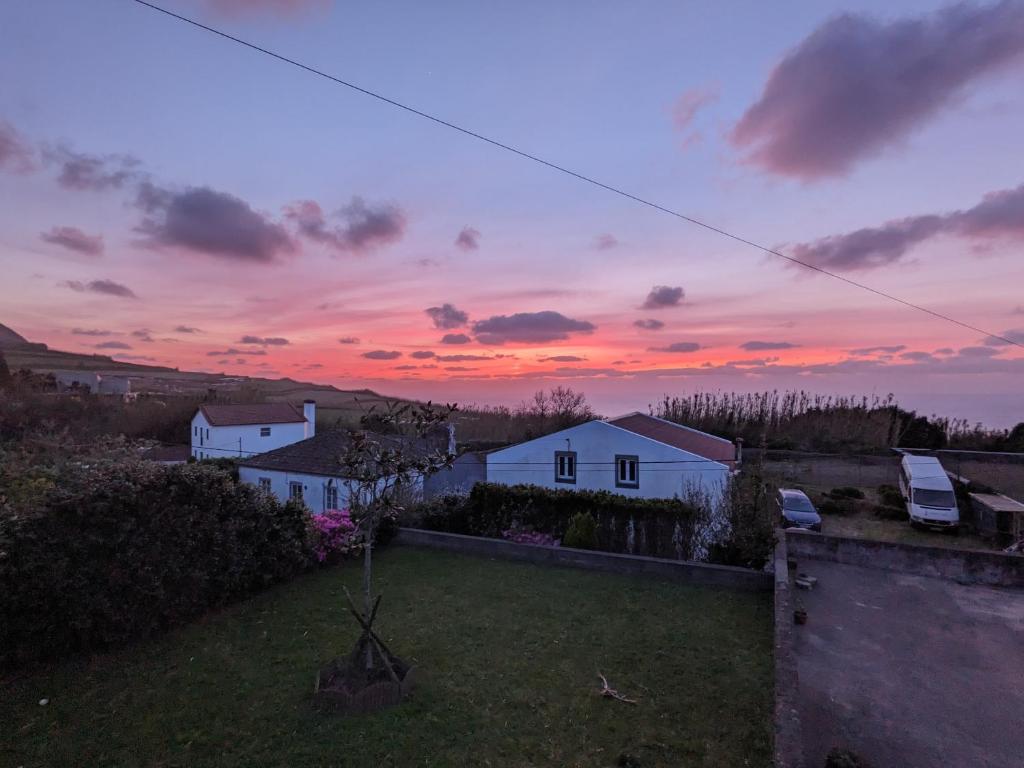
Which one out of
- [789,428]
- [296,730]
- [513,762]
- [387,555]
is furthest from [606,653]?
[789,428]

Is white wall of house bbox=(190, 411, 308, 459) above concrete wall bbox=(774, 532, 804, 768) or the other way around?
above

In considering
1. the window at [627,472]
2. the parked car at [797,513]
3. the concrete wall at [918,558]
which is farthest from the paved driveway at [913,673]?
the window at [627,472]

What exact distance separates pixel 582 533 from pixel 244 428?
27171 mm

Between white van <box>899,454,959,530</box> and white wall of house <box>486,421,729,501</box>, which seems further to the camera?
white van <box>899,454,959,530</box>

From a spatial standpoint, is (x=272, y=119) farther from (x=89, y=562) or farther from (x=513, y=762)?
(x=513, y=762)

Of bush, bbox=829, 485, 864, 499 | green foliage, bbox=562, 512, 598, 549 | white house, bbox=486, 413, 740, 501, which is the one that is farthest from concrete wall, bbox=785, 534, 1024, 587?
bush, bbox=829, 485, 864, 499

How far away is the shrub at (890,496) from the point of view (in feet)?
71.0

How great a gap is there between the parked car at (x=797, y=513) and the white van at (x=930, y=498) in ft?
12.0

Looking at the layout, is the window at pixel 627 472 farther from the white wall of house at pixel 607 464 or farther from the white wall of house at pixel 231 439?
the white wall of house at pixel 231 439

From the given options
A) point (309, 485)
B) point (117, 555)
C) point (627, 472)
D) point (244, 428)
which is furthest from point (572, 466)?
point (244, 428)

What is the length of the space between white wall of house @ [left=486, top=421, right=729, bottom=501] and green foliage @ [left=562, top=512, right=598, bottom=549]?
4.40 meters

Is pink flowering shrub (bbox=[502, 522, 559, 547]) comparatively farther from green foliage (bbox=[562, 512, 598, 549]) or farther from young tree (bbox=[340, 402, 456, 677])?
young tree (bbox=[340, 402, 456, 677])

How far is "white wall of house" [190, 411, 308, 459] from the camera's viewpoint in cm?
3117

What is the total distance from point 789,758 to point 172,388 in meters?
50.2
